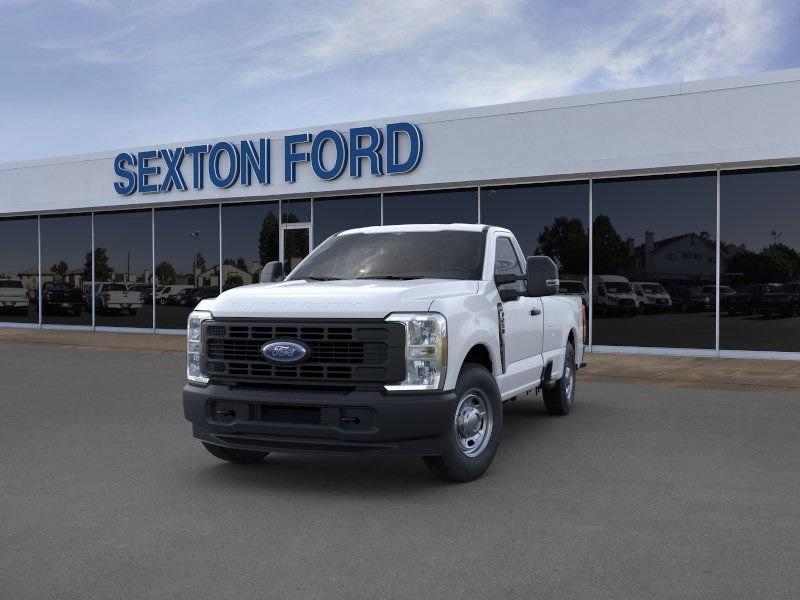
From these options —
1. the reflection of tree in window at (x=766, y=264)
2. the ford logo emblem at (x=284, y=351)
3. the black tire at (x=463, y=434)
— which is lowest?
the black tire at (x=463, y=434)

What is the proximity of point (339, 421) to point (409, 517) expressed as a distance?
2.75ft

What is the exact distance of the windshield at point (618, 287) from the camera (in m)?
16.5

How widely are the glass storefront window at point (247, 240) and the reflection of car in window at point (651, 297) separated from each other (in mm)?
9012

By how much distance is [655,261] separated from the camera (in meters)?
16.0

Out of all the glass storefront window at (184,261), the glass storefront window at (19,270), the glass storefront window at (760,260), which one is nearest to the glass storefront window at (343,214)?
the glass storefront window at (184,261)

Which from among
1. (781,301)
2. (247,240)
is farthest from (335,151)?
(781,301)

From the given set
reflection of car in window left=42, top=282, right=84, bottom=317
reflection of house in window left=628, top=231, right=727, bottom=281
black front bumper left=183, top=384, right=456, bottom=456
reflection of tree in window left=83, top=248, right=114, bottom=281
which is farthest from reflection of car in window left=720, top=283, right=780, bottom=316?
reflection of car in window left=42, top=282, right=84, bottom=317

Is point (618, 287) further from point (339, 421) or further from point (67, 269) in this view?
point (67, 269)

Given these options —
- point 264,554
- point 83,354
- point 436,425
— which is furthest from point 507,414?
point 83,354

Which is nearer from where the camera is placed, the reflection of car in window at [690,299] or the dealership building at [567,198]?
the dealership building at [567,198]

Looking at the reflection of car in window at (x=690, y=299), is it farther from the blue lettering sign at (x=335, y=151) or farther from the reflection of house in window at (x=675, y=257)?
the blue lettering sign at (x=335, y=151)

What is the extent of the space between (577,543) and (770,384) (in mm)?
8185

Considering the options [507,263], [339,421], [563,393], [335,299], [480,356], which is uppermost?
[507,263]

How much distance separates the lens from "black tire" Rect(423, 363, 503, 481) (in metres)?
6.02
